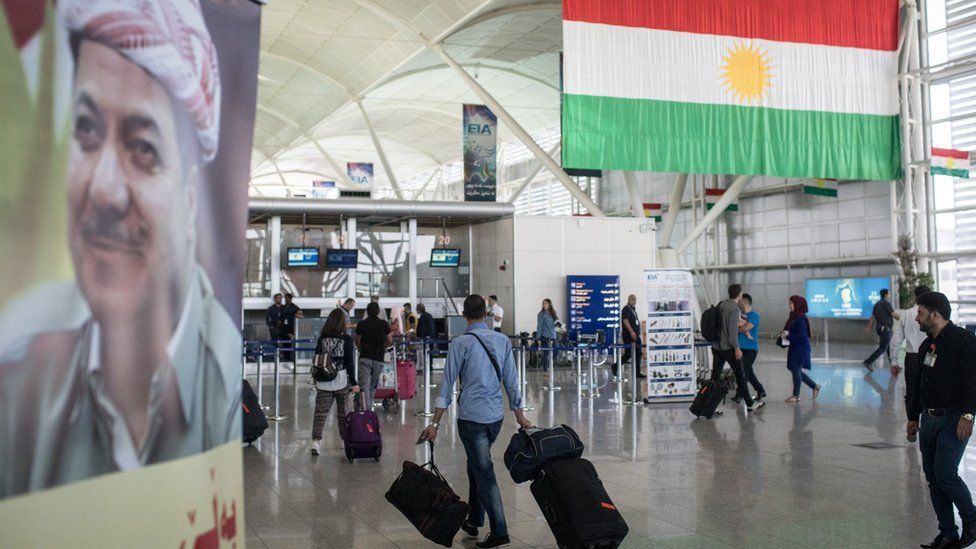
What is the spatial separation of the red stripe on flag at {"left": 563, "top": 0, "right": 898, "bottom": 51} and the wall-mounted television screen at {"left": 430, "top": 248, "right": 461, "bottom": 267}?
32.2 feet

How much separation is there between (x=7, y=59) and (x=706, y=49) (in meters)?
16.5

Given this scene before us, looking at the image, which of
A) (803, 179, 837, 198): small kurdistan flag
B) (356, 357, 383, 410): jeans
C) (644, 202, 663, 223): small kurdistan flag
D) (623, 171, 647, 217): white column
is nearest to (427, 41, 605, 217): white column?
(623, 171, 647, 217): white column

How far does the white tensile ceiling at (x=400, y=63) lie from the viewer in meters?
26.8

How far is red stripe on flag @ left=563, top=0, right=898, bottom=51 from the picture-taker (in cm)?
1625

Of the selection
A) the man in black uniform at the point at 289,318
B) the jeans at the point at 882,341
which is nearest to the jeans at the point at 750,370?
the jeans at the point at 882,341

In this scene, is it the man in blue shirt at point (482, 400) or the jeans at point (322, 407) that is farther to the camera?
the jeans at point (322, 407)

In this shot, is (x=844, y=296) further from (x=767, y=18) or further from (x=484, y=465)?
(x=484, y=465)

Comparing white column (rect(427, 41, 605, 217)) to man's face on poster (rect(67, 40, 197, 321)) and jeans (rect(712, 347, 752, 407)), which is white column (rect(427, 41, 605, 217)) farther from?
man's face on poster (rect(67, 40, 197, 321))

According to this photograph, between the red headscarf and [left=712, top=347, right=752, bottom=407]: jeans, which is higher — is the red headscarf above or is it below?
above

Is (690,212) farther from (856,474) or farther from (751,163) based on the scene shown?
(856,474)

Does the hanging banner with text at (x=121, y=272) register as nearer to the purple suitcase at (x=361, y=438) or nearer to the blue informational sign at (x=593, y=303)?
the purple suitcase at (x=361, y=438)

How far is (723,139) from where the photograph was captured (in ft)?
56.4

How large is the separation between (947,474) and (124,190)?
17.1 ft

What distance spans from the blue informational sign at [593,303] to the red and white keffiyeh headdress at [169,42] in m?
21.2
